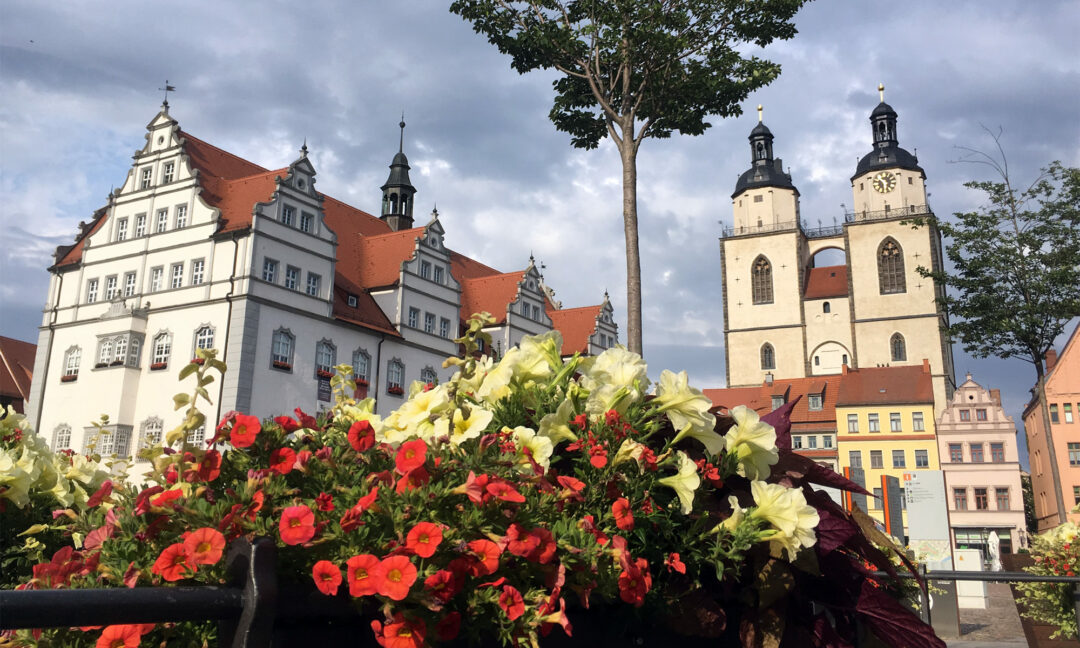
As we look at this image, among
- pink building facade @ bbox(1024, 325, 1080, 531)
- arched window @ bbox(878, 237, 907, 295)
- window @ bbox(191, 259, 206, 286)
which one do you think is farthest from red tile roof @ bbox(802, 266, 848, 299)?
window @ bbox(191, 259, 206, 286)

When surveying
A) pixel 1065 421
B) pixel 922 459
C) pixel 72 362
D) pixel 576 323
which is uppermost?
pixel 576 323

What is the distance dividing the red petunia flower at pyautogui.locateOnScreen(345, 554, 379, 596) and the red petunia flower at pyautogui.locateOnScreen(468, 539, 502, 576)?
0.17m

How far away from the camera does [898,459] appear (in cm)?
4925

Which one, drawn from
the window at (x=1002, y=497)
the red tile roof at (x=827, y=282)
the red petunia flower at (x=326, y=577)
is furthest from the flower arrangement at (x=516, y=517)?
the red tile roof at (x=827, y=282)

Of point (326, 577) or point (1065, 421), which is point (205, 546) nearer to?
point (326, 577)

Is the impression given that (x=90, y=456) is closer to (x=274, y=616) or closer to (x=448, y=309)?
(x=274, y=616)

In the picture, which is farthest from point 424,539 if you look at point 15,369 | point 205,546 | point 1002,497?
point 1002,497

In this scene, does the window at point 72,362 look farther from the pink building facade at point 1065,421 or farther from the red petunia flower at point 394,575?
the pink building facade at point 1065,421

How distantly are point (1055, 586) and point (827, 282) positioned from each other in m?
69.2

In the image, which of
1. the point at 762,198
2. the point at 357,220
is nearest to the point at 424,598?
the point at 357,220

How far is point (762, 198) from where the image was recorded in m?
74.4

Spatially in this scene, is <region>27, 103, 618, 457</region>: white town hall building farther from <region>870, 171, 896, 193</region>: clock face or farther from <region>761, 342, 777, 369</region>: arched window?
<region>870, 171, 896, 193</region>: clock face

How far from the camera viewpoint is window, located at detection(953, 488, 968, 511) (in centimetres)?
4706

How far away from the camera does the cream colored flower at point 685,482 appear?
155 centimetres
